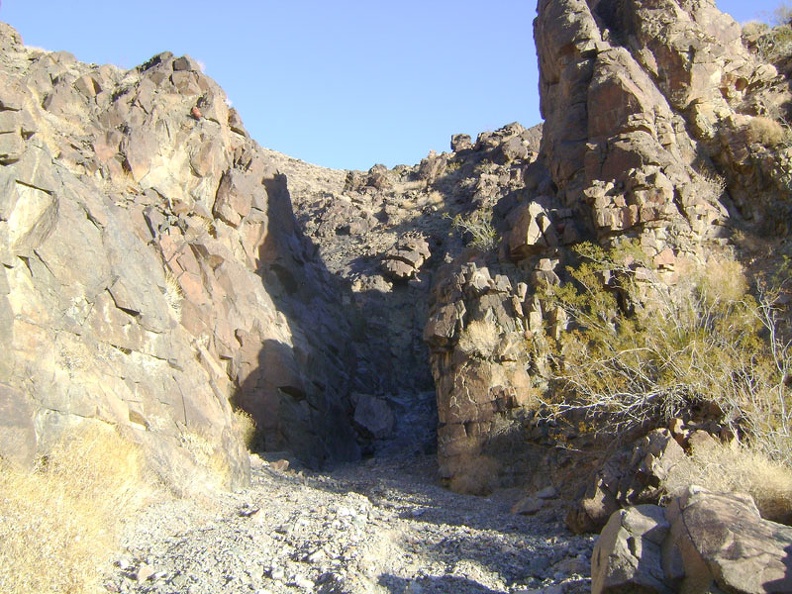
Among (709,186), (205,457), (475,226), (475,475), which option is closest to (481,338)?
(475,475)

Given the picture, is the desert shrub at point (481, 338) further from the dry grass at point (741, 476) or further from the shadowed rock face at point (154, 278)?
the dry grass at point (741, 476)

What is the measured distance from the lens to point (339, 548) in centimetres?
908

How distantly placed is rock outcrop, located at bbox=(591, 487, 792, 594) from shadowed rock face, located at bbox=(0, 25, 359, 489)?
7517mm

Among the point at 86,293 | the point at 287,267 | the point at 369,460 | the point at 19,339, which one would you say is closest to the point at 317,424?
Answer: the point at 369,460

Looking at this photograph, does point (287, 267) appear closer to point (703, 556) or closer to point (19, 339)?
point (19, 339)

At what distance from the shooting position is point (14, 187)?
11.3m

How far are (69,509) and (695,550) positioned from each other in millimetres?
7124

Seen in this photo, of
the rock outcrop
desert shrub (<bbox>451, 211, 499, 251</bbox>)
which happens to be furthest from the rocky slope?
the rock outcrop

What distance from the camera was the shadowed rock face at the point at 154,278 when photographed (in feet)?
35.8

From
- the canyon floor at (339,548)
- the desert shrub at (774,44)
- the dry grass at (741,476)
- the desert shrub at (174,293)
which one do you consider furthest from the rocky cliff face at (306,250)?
the dry grass at (741,476)

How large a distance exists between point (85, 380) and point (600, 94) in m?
15.3

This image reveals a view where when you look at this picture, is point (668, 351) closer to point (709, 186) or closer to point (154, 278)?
point (709, 186)

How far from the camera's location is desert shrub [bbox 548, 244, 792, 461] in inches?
456

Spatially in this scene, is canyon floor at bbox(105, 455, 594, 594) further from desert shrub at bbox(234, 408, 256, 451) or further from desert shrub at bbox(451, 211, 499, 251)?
desert shrub at bbox(451, 211, 499, 251)
